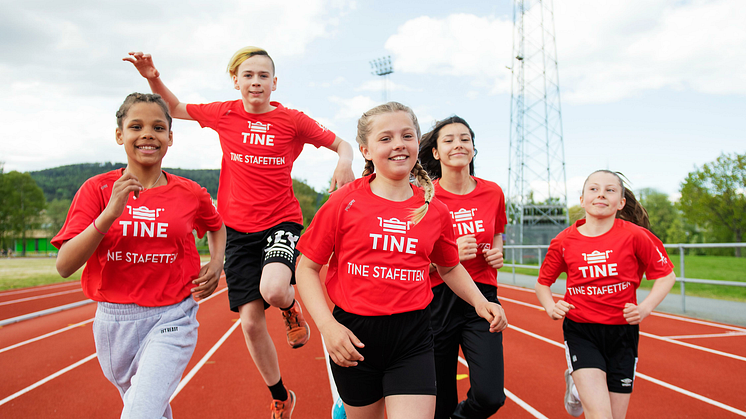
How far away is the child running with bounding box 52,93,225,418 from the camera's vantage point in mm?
1867

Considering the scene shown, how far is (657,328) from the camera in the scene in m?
6.98

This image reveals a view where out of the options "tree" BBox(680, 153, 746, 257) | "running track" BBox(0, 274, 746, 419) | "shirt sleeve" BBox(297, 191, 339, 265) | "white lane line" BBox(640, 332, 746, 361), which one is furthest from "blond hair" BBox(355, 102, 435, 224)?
"tree" BBox(680, 153, 746, 257)

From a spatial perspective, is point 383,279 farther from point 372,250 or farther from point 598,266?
point 598,266

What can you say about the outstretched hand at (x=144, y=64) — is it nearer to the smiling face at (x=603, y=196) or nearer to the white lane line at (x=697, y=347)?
the smiling face at (x=603, y=196)

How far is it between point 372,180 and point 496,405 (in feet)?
4.84

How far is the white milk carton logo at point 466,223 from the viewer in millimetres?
2896

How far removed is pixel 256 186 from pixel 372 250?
4.38 ft

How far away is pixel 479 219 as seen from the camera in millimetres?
2912

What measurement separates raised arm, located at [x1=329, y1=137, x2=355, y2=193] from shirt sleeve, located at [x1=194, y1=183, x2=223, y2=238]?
674 millimetres

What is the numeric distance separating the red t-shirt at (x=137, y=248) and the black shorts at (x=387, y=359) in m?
0.90

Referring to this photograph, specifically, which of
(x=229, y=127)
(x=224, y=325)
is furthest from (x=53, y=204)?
(x=229, y=127)

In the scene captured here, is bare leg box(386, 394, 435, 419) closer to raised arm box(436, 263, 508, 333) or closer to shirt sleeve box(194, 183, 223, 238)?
raised arm box(436, 263, 508, 333)

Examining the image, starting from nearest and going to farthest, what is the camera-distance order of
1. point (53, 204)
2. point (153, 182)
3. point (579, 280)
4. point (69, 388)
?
point (153, 182), point (579, 280), point (69, 388), point (53, 204)

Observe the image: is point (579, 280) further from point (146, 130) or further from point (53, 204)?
point (53, 204)
